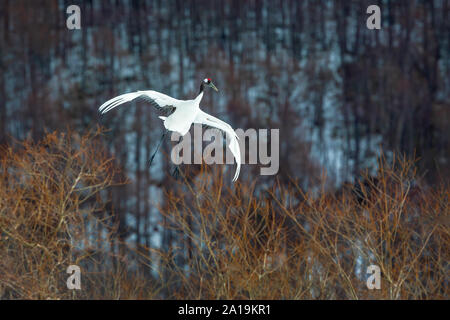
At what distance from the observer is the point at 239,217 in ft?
37.4

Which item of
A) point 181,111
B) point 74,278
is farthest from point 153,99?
point 74,278

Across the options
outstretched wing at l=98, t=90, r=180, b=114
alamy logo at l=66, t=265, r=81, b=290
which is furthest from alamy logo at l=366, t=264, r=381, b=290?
alamy logo at l=66, t=265, r=81, b=290

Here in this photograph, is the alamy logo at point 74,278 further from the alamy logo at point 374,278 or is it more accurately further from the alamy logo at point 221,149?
the alamy logo at point 374,278

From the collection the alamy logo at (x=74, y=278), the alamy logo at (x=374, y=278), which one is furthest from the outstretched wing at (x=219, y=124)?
the alamy logo at (x=74, y=278)

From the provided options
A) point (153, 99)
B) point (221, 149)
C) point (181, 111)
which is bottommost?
point (221, 149)

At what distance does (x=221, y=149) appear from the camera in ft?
35.7

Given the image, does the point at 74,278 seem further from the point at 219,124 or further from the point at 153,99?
the point at 219,124

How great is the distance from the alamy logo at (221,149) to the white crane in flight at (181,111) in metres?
0.24

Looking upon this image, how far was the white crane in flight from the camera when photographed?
9.20 metres

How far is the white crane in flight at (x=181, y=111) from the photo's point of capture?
9195 mm

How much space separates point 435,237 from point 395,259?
89cm

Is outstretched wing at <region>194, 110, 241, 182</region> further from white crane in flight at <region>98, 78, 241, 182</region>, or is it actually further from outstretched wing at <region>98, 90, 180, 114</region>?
outstretched wing at <region>98, 90, 180, 114</region>

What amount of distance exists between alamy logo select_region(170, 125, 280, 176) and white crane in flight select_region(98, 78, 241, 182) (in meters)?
0.24

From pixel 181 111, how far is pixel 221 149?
5.87 ft
